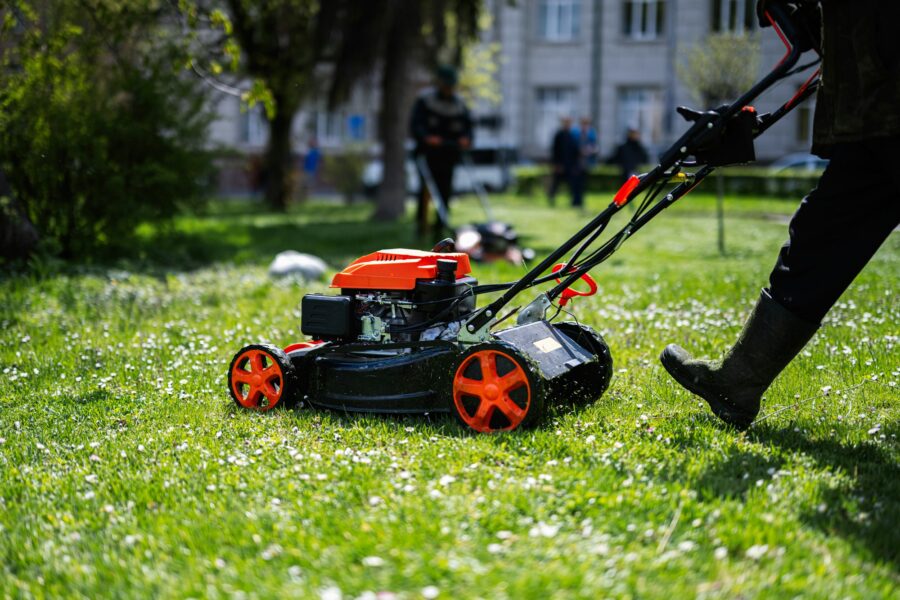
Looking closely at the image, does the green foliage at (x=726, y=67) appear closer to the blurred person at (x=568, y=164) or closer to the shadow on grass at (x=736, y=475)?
the blurred person at (x=568, y=164)

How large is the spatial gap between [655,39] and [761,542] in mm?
35342

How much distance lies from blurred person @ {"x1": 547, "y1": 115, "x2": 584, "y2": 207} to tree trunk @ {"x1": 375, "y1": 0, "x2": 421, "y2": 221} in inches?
184

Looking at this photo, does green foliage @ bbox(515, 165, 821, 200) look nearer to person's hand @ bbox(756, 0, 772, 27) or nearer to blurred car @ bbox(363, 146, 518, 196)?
blurred car @ bbox(363, 146, 518, 196)

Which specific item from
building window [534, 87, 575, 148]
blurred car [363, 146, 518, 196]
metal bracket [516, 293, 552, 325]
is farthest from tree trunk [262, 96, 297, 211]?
metal bracket [516, 293, 552, 325]

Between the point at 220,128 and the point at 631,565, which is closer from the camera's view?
the point at 631,565

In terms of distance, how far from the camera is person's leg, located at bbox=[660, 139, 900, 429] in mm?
3834

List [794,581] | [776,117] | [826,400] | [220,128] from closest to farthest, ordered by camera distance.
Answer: [794,581]
[776,117]
[826,400]
[220,128]

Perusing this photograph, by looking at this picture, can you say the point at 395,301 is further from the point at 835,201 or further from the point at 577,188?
the point at 577,188

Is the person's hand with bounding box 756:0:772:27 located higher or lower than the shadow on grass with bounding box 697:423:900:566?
higher

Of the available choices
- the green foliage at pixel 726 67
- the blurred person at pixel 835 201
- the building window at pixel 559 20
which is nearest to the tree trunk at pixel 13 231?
the blurred person at pixel 835 201

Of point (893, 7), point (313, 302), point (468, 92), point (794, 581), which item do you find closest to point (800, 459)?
point (794, 581)

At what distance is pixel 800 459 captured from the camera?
3.84 m

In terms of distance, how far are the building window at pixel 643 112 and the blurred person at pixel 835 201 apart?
109 ft

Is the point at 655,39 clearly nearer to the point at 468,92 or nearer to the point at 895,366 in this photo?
the point at 468,92
